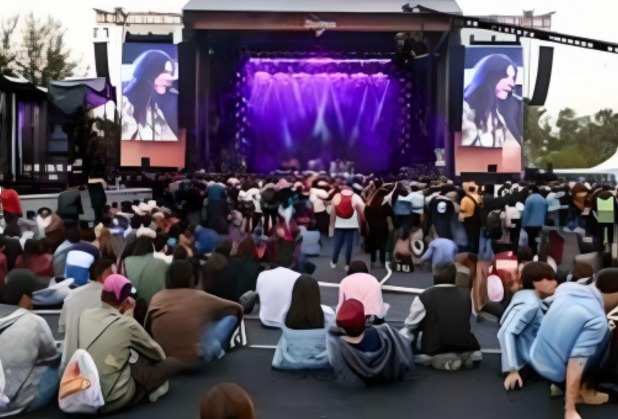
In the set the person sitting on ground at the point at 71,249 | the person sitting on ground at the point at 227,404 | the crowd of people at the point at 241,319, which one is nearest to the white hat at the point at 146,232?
the crowd of people at the point at 241,319

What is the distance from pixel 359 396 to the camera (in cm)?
729

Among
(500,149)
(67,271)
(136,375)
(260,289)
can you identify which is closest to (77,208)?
(67,271)

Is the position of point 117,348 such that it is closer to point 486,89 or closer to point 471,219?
point 471,219

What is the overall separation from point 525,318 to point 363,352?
1.21 meters

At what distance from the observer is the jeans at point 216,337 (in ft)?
26.2

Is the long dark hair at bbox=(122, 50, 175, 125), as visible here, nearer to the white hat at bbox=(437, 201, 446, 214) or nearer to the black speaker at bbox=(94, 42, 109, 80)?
the black speaker at bbox=(94, 42, 109, 80)

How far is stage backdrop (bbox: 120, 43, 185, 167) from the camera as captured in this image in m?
33.0

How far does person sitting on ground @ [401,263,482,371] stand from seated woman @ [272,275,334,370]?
682 mm

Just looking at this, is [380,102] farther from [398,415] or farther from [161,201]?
[398,415]

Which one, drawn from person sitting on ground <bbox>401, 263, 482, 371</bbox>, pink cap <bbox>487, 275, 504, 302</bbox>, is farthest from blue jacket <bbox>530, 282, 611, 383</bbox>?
pink cap <bbox>487, 275, 504, 302</bbox>

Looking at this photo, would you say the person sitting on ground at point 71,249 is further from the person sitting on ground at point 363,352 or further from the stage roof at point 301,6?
the stage roof at point 301,6

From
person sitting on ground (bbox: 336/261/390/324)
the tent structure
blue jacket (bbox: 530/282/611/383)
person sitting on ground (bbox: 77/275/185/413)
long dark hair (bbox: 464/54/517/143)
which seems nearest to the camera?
blue jacket (bbox: 530/282/611/383)

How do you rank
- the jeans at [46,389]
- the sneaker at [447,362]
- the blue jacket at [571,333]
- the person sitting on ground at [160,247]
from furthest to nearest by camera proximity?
the person sitting on ground at [160,247], the sneaker at [447,362], the jeans at [46,389], the blue jacket at [571,333]

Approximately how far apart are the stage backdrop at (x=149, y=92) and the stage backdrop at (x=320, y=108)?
3114mm
